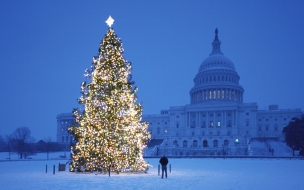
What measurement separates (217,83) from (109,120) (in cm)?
10442

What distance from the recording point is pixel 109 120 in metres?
26.5

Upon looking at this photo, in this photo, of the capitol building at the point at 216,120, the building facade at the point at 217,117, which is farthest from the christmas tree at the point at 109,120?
the building facade at the point at 217,117

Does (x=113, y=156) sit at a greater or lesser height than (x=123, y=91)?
lesser

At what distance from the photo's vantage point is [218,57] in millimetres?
140750

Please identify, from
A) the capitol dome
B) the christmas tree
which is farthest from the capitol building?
the christmas tree

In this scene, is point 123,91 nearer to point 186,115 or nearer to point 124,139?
point 124,139

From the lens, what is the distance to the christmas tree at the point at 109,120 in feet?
85.6

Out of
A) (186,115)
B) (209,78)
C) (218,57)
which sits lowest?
(186,115)

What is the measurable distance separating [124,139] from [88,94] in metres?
4.45

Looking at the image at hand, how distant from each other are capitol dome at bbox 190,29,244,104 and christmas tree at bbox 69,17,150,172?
330 ft

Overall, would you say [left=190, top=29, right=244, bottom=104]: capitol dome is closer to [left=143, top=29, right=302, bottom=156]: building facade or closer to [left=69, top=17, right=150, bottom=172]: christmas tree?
[left=143, top=29, right=302, bottom=156]: building facade

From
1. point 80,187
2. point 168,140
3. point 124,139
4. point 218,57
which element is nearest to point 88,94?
point 124,139

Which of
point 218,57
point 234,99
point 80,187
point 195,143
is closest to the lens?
point 80,187

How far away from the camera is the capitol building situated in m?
97.3
